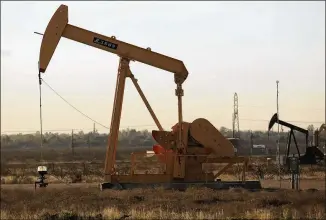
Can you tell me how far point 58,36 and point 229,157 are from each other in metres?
6.45

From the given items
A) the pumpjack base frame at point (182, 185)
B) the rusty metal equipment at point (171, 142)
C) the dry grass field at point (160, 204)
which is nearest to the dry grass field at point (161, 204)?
the dry grass field at point (160, 204)

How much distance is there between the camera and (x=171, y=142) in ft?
60.2

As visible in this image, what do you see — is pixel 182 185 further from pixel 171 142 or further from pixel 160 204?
pixel 160 204

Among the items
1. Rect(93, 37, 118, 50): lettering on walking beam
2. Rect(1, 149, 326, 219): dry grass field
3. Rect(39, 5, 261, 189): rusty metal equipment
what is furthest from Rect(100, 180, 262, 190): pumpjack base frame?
Rect(93, 37, 118, 50): lettering on walking beam

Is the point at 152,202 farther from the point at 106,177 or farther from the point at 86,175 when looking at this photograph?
the point at 86,175

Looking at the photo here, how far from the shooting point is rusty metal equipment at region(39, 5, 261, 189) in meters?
17.9

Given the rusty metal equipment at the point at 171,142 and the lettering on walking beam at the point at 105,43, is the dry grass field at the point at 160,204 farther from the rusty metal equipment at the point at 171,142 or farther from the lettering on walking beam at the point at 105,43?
the lettering on walking beam at the point at 105,43

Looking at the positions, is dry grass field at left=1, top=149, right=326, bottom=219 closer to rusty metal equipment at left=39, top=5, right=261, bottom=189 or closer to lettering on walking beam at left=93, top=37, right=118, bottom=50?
rusty metal equipment at left=39, top=5, right=261, bottom=189

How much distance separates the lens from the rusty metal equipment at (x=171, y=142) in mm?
A: 17891

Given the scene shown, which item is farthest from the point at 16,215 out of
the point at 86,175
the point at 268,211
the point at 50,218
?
the point at 86,175

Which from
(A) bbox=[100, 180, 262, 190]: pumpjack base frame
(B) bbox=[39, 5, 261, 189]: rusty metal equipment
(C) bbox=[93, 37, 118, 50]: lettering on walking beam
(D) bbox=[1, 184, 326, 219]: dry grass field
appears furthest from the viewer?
(C) bbox=[93, 37, 118, 50]: lettering on walking beam

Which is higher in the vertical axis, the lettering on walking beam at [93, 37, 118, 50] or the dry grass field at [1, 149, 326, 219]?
the lettering on walking beam at [93, 37, 118, 50]

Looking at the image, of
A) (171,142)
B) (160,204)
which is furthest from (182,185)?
(160,204)

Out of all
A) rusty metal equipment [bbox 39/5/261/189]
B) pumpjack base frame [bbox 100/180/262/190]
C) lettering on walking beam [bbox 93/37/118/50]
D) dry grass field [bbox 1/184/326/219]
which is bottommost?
dry grass field [bbox 1/184/326/219]
